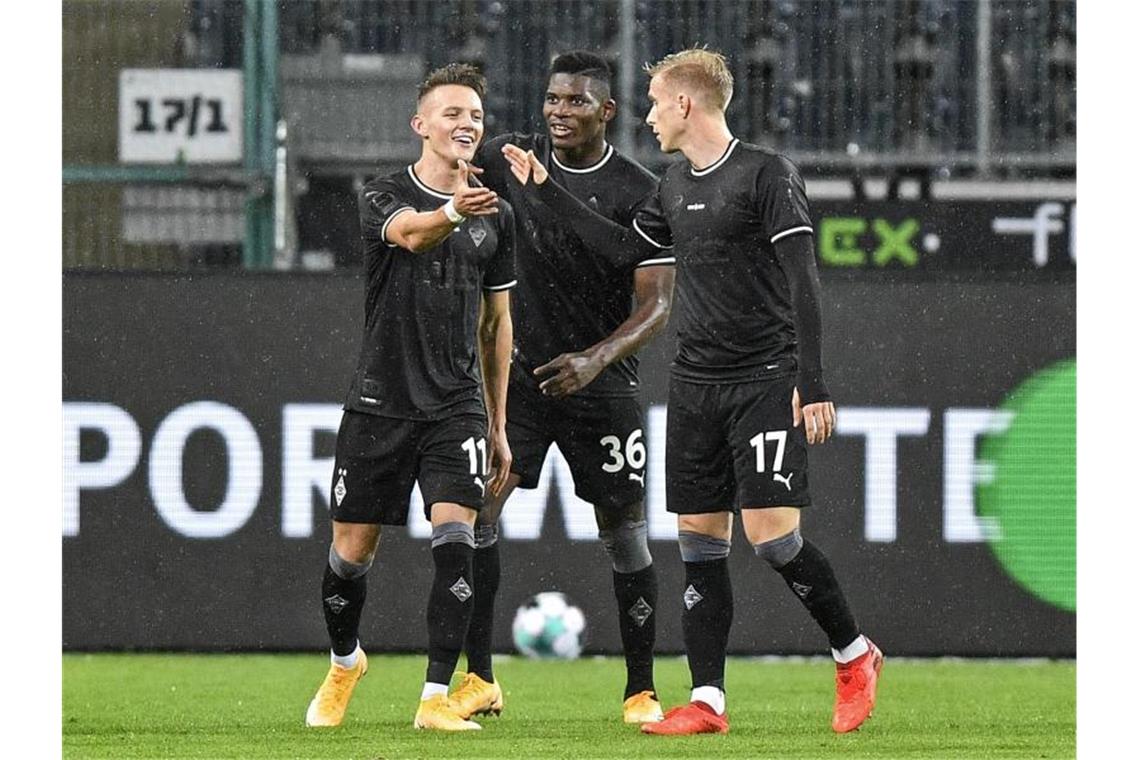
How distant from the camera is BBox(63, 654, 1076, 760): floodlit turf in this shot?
20.0 ft

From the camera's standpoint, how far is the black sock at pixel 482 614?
7.22 m

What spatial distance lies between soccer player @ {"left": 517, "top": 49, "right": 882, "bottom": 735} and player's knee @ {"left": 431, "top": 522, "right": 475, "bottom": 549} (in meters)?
0.67

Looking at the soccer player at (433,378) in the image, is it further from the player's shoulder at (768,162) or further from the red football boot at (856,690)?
the red football boot at (856,690)

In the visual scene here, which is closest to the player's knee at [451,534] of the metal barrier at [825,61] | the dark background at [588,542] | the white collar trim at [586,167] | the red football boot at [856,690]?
the red football boot at [856,690]

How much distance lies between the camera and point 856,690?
6555mm

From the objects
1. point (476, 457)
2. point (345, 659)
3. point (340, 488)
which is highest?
point (476, 457)

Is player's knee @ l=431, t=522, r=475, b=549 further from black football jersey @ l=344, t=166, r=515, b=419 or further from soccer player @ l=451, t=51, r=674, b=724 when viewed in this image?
soccer player @ l=451, t=51, r=674, b=724

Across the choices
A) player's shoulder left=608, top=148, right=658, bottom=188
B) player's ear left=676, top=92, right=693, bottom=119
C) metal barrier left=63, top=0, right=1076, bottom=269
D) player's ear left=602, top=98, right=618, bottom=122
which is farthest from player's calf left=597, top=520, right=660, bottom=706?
metal barrier left=63, top=0, right=1076, bottom=269

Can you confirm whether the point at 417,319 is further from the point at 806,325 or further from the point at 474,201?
the point at 806,325

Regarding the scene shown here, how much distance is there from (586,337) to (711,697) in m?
1.38

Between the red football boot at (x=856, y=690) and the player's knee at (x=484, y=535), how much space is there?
1369 mm

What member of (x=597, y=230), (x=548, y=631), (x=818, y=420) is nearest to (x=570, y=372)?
(x=597, y=230)
